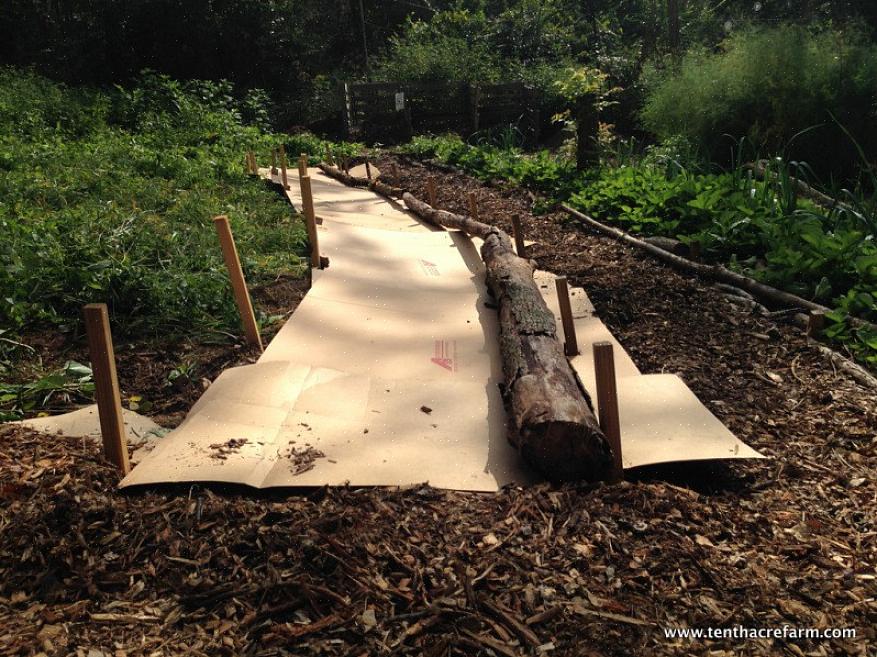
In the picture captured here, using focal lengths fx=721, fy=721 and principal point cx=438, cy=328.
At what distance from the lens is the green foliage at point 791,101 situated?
10.1 meters

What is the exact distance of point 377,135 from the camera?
17.8m

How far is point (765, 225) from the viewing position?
552 centimetres

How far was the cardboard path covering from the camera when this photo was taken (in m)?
2.79

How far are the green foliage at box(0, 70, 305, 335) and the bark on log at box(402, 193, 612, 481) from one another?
1.83 meters

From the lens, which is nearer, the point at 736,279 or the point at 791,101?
the point at 736,279

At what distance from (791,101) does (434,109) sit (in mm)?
9767

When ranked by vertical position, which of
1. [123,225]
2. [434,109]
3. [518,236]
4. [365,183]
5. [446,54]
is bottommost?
[518,236]

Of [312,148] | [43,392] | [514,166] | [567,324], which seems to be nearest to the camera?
[43,392]

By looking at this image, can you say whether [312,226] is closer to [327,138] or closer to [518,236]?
[518,236]

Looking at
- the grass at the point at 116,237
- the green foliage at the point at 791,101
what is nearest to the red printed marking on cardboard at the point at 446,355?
the grass at the point at 116,237

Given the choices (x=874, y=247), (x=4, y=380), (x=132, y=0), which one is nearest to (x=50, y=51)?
(x=132, y=0)

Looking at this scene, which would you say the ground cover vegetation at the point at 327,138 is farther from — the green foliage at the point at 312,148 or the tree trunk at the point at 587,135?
the tree trunk at the point at 587,135

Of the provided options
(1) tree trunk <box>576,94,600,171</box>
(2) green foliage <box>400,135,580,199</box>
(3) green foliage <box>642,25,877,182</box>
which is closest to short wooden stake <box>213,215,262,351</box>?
(2) green foliage <box>400,135,580,199</box>

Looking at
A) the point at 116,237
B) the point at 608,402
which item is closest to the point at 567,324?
the point at 608,402
